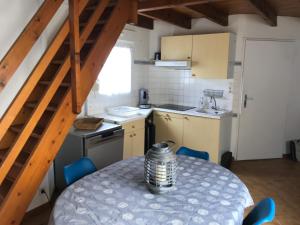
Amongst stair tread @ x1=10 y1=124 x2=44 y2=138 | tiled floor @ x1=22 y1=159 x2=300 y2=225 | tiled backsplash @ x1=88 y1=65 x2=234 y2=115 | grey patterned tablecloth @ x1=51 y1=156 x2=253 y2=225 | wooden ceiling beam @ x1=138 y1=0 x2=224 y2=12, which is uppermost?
wooden ceiling beam @ x1=138 y1=0 x2=224 y2=12

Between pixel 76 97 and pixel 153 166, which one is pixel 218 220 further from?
pixel 76 97

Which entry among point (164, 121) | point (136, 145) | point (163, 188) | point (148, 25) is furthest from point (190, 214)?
point (148, 25)

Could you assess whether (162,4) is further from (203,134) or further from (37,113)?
(37,113)

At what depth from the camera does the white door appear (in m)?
4.34

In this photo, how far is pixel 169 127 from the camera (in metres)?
4.30

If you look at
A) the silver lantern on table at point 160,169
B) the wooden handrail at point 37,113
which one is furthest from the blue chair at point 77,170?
the silver lantern on table at point 160,169

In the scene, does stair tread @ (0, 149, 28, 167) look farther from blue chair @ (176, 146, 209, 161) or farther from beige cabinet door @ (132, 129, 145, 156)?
beige cabinet door @ (132, 129, 145, 156)

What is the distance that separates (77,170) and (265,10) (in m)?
3.08

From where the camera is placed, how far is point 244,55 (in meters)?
4.27

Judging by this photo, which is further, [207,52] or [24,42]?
[207,52]

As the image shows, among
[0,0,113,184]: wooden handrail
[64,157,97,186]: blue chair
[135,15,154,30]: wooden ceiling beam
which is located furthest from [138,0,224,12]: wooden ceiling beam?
[64,157,97,186]: blue chair

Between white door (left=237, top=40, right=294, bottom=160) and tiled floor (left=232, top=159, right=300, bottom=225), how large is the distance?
10.5 inches

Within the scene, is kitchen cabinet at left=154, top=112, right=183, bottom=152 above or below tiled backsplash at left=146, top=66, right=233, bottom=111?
below

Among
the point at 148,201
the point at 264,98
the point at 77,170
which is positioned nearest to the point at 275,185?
the point at 264,98
